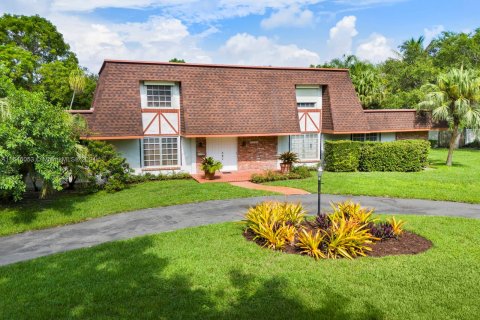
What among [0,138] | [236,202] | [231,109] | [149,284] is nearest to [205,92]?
[231,109]

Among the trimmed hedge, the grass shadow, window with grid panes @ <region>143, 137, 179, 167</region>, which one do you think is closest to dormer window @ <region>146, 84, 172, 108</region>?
window with grid panes @ <region>143, 137, 179, 167</region>

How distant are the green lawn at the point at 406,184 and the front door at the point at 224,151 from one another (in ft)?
13.1

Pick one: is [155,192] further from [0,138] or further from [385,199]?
[385,199]

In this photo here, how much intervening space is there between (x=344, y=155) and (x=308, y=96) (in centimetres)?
433

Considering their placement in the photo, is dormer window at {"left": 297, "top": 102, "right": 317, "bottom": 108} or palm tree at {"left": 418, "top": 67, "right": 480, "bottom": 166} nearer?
palm tree at {"left": 418, "top": 67, "right": 480, "bottom": 166}

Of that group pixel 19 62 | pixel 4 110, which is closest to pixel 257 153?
pixel 4 110

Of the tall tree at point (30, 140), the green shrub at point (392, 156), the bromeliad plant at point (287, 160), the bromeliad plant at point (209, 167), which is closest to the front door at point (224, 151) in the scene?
the bromeliad plant at point (209, 167)

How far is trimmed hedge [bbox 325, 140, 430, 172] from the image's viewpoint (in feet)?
64.3

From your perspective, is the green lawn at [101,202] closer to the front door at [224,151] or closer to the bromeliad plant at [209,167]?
the bromeliad plant at [209,167]

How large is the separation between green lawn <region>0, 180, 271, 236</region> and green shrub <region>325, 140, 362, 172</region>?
6858mm

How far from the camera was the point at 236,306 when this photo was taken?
18.1 feet

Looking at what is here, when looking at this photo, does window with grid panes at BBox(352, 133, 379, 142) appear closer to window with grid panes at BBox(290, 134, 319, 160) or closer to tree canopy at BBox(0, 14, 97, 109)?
window with grid panes at BBox(290, 134, 319, 160)

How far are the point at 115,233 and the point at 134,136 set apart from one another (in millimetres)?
8279

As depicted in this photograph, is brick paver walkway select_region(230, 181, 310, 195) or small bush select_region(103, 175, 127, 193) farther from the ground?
small bush select_region(103, 175, 127, 193)
